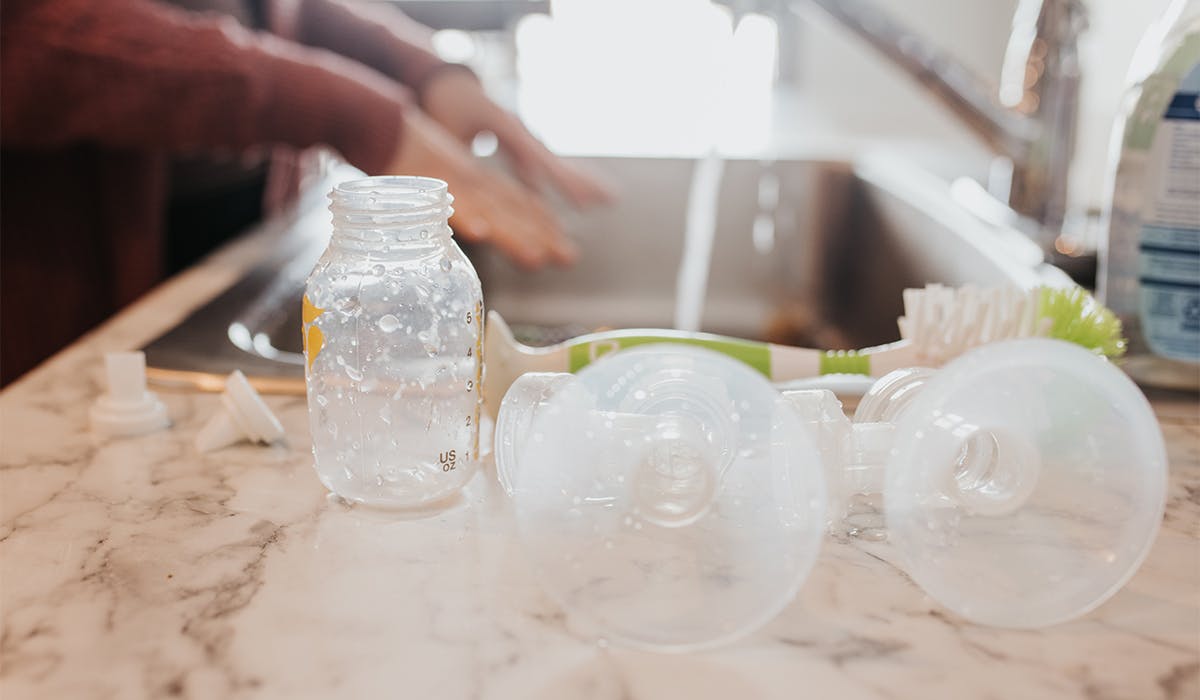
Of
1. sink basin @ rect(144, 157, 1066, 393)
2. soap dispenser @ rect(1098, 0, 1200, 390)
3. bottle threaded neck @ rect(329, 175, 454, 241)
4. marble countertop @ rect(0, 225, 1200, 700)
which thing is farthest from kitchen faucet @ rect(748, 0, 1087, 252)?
bottle threaded neck @ rect(329, 175, 454, 241)

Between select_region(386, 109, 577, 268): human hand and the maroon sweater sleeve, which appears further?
select_region(386, 109, 577, 268): human hand

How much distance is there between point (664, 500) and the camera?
1.50 feet

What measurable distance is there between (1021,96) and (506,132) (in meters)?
0.62

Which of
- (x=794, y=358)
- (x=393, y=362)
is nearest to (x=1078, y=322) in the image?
(x=794, y=358)

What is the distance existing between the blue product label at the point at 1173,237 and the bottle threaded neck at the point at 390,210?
52 centimetres

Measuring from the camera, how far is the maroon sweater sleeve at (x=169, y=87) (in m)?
1.01

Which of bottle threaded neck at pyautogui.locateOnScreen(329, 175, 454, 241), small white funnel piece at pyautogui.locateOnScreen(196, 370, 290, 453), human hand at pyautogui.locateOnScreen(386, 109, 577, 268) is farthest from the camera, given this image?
human hand at pyautogui.locateOnScreen(386, 109, 577, 268)

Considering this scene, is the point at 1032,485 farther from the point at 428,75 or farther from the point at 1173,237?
the point at 428,75

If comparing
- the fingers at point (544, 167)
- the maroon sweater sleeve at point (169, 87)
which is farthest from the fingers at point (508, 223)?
the fingers at point (544, 167)

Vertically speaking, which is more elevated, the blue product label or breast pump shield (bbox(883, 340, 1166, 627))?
the blue product label

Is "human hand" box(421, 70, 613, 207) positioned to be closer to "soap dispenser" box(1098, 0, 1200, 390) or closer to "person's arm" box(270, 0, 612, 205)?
"person's arm" box(270, 0, 612, 205)

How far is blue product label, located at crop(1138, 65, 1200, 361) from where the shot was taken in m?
0.75

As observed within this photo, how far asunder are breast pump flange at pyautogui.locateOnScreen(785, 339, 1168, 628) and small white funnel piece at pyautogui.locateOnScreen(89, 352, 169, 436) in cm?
47

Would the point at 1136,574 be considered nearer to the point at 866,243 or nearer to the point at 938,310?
the point at 938,310
